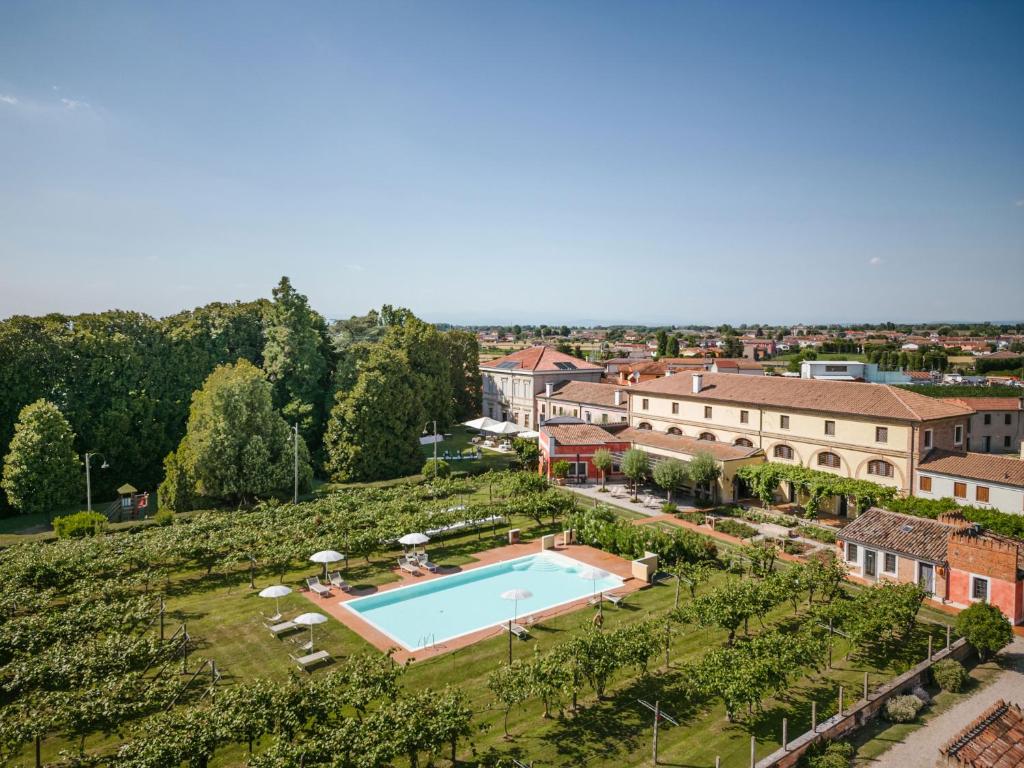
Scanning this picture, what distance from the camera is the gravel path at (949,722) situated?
15117mm

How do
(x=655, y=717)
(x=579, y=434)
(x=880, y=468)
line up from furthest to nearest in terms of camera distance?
(x=579, y=434) < (x=880, y=468) < (x=655, y=717)

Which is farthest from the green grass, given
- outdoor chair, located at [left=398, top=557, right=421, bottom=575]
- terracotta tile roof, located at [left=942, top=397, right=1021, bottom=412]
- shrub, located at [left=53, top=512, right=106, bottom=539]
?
terracotta tile roof, located at [left=942, top=397, right=1021, bottom=412]

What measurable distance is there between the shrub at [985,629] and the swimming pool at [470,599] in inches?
472

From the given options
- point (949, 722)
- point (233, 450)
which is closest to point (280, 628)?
point (233, 450)

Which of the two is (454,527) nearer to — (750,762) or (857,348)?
(750,762)

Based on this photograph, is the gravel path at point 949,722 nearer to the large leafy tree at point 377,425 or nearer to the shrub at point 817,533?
the shrub at point 817,533

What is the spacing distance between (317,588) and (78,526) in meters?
14.4

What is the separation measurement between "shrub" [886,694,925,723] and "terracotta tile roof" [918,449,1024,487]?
19.2 meters

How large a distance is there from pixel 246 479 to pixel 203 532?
326 inches

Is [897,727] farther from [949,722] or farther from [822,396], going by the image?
[822,396]

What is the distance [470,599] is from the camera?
26031 millimetres

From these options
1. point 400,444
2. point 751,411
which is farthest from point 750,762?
point 400,444

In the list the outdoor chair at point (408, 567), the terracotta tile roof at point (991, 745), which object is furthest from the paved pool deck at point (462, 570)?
the terracotta tile roof at point (991, 745)

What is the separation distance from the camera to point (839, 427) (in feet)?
122
